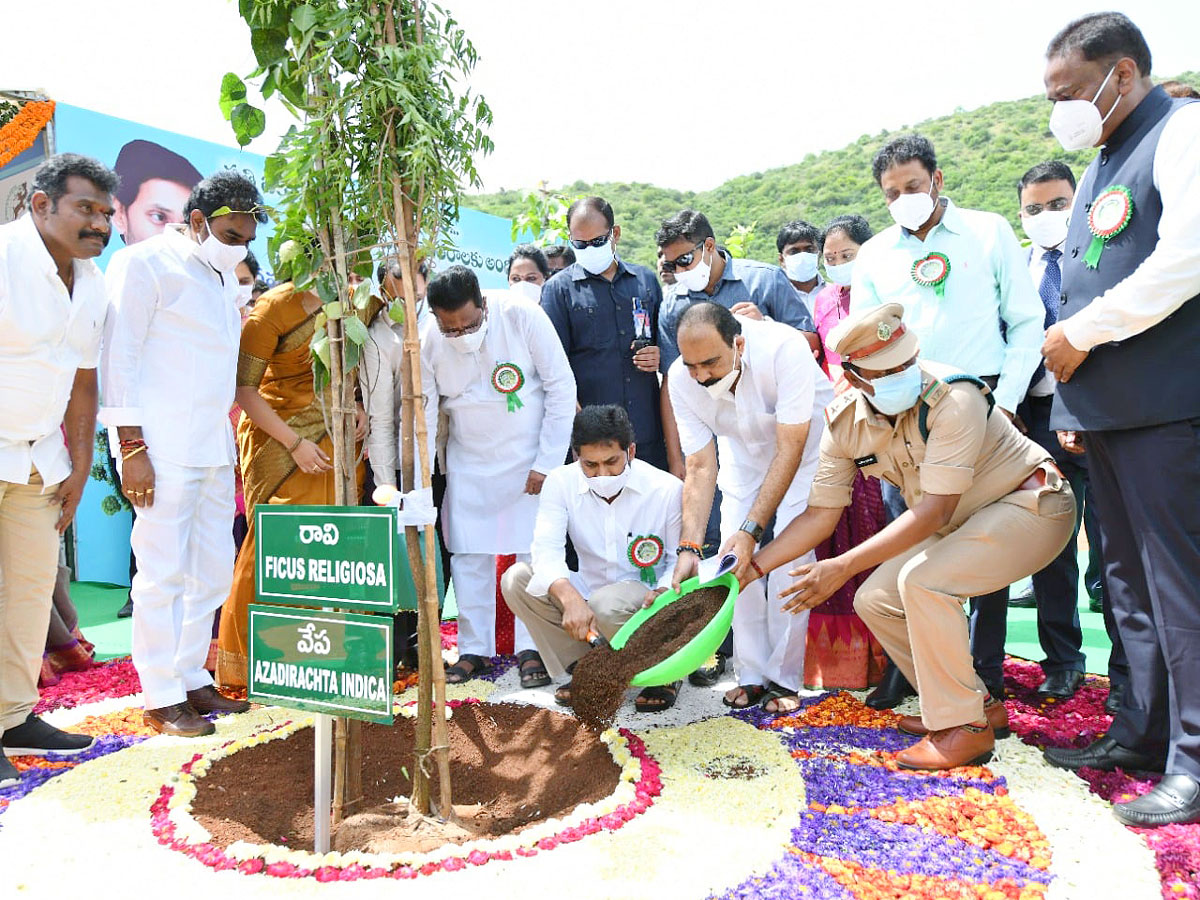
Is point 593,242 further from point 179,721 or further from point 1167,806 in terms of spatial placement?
point 1167,806

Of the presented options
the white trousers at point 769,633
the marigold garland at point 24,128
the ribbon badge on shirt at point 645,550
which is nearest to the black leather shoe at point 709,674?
the white trousers at point 769,633

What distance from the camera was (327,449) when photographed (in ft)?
15.3

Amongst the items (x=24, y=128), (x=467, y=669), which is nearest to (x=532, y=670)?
(x=467, y=669)

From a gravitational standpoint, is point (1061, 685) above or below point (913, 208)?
below

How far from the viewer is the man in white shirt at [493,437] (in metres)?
4.95

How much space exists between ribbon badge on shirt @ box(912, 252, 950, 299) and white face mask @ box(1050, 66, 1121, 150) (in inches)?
35.5

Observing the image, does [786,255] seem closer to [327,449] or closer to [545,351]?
[545,351]

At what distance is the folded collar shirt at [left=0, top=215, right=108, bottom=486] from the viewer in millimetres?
3518

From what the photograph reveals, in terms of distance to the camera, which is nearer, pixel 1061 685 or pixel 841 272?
pixel 1061 685

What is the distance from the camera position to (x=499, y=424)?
5035 millimetres

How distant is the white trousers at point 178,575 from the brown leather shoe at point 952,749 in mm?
3034

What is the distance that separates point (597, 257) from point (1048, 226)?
8.06ft

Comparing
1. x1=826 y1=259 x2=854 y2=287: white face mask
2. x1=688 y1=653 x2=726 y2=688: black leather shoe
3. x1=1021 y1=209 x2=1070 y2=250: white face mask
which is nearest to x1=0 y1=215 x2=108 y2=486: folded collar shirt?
x1=688 y1=653 x2=726 y2=688: black leather shoe

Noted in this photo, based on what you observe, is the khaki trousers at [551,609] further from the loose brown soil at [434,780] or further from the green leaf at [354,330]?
the green leaf at [354,330]
